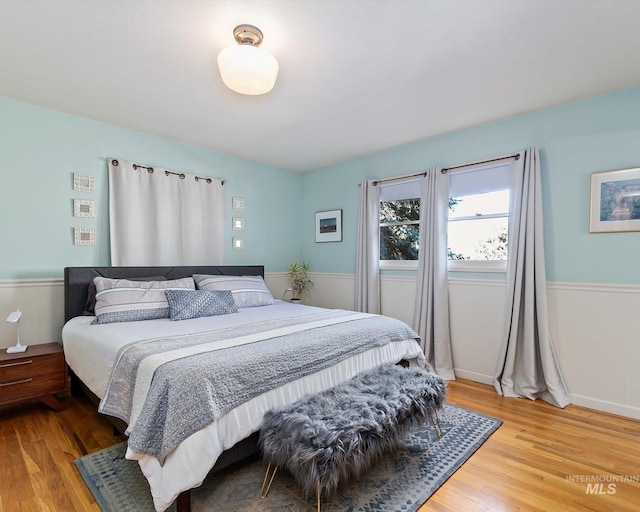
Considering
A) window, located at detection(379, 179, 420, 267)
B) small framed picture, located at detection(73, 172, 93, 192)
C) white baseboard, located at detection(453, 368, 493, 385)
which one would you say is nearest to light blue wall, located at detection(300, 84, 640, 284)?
window, located at detection(379, 179, 420, 267)

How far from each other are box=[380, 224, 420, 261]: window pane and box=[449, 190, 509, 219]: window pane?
47cm

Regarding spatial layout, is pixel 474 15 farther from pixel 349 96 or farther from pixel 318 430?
pixel 318 430

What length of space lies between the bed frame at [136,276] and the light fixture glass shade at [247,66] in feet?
6.36

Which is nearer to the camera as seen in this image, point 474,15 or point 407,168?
point 474,15

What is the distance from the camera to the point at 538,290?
9.46ft

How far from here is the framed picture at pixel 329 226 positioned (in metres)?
4.48

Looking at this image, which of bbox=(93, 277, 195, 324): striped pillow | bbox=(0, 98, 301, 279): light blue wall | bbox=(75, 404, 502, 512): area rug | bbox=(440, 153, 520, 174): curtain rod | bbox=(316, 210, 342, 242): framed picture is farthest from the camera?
bbox=(316, 210, 342, 242): framed picture

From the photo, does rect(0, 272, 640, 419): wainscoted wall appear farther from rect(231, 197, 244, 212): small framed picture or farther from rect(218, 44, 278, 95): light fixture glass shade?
rect(218, 44, 278, 95): light fixture glass shade

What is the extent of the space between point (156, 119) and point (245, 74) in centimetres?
167

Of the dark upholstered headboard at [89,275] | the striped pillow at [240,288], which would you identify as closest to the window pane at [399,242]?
the striped pillow at [240,288]

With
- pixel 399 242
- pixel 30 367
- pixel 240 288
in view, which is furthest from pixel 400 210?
pixel 30 367

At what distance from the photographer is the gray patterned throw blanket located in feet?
4.96

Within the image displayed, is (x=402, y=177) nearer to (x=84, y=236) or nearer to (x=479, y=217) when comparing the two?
(x=479, y=217)

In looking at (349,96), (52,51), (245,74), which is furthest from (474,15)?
(52,51)
